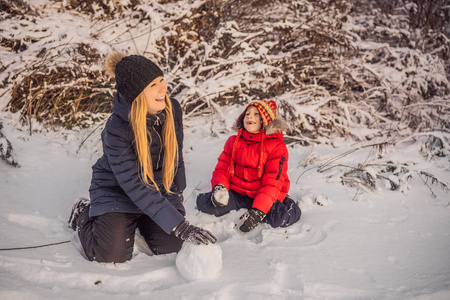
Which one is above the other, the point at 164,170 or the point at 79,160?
the point at 164,170

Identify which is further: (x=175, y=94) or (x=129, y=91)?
(x=175, y=94)

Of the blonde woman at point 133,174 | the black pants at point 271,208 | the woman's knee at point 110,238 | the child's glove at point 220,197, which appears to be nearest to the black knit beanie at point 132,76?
the blonde woman at point 133,174

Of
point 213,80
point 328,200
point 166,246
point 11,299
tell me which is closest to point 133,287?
point 166,246

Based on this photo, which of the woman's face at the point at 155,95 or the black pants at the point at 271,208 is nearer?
the woman's face at the point at 155,95

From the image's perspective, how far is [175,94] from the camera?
4309mm

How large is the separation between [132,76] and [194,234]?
1.00 meters

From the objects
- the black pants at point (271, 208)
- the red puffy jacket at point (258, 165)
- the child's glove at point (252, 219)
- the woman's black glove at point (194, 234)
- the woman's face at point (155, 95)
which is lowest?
the black pants at point (271, 208)

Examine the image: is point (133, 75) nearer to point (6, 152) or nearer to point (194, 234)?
point (194, 234)

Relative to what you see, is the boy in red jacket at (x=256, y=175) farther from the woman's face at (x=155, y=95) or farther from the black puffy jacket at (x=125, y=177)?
the woman's face at (x=155, y=95)

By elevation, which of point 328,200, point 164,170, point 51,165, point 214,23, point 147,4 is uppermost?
point 147,4

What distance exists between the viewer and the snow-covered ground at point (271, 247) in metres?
1.59

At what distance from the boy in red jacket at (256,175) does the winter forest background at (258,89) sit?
0.13m

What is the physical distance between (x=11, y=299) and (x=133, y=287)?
0.54 metres

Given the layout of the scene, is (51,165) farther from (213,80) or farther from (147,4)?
(147,4)
